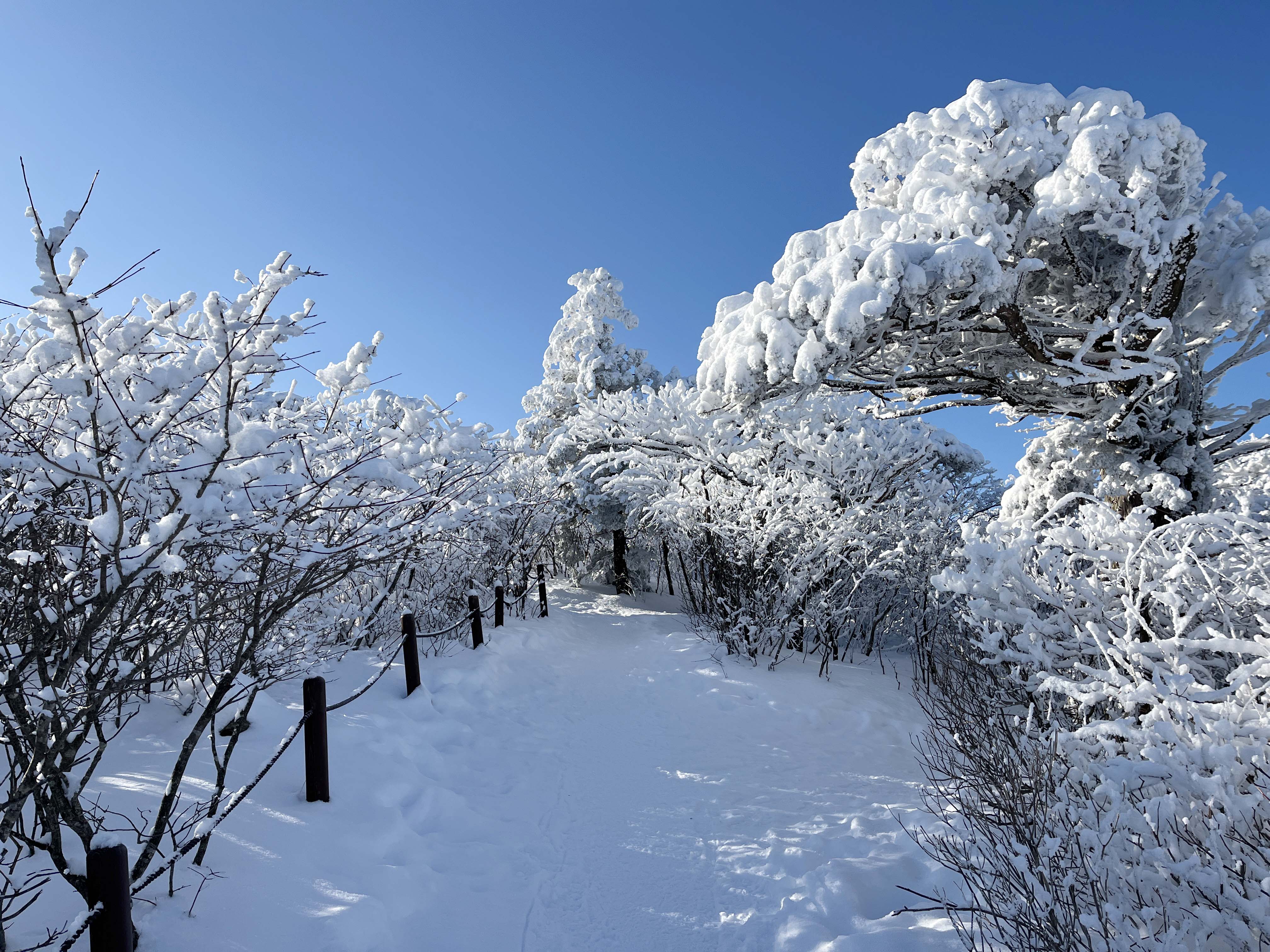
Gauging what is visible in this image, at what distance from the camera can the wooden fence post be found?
6168mm

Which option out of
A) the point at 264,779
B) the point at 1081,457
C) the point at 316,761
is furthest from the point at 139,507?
the point at 1081,457

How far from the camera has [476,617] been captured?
28.7ft

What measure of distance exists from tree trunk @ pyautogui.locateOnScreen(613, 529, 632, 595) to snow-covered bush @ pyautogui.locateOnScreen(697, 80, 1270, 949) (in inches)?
545

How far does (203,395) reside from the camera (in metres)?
3.53

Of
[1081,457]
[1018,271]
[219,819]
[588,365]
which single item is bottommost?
[219,819]

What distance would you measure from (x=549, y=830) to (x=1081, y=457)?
5680 millimetres

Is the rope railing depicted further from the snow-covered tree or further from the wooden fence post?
the snow-covered tree

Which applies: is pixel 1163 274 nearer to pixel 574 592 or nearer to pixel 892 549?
pixel 892 549

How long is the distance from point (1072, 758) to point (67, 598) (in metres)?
4.96

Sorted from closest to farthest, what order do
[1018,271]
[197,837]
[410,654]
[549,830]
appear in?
[197,837] < [549,830] < [1018,271] < [410,654]

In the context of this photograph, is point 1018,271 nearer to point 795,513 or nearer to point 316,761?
point 795,513

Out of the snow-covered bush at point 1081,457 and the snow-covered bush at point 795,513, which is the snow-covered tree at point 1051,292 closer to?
the snow-covered bush at point 1081,457

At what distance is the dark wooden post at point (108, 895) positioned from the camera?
2080 millimetres

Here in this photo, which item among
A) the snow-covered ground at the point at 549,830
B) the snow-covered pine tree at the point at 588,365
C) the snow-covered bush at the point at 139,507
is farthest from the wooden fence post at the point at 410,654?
the snow-covered pine tree at the point at 588,365
